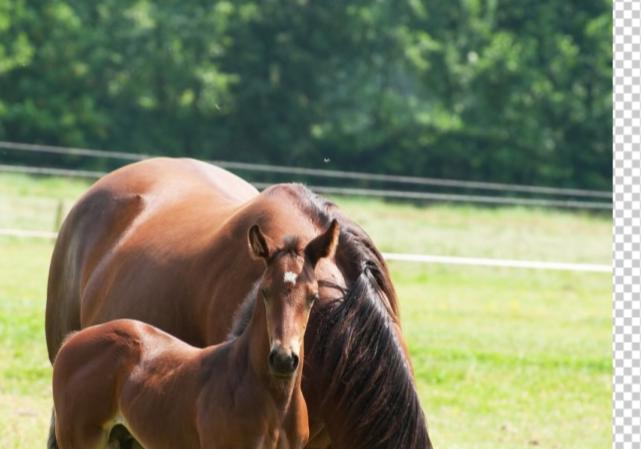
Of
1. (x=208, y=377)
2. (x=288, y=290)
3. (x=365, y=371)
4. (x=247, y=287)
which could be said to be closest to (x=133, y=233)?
(x=247, y=287)

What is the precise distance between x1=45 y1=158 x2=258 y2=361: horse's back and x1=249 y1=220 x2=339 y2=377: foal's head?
1.09 metres

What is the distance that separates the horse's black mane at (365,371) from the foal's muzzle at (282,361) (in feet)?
1.60

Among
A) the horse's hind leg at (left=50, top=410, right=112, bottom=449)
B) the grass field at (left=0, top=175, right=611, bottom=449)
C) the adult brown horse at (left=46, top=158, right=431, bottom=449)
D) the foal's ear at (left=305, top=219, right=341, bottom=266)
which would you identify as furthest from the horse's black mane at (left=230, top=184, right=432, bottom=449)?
the grass field at (left=0, top=175, right=611, bottom=449)

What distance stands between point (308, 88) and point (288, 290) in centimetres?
3430

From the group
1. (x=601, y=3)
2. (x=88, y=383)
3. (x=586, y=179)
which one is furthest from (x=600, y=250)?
(x=88, y=383)

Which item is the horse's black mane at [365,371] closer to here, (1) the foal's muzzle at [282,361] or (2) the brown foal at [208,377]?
(2) the brown foal at [208,377]

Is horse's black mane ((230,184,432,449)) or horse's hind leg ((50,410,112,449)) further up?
horse's black mane ((230,184,432,449))

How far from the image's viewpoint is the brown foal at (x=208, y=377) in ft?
13.7

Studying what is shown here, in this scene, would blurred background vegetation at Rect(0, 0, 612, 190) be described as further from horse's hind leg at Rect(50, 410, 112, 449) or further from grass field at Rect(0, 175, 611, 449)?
horse's hind leg at Rect(50, 410, 112, 449)

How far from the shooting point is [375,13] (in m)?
39.1

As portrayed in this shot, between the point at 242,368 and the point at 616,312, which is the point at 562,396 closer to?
the point at 616,312

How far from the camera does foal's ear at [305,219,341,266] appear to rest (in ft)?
14.1

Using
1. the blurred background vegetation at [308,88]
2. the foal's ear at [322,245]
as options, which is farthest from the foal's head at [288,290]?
the blurred background vegetation at [308,88]

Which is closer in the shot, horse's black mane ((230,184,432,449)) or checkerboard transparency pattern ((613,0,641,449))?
horse's black mane ((230,184,432,449))
